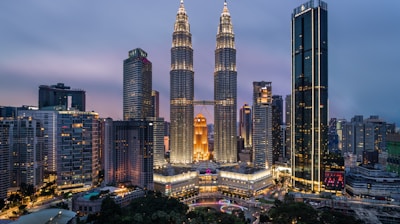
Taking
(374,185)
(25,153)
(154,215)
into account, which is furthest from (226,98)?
(154,215)

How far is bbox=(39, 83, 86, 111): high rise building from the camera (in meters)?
84.6

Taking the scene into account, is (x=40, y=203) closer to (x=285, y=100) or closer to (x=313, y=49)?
(x=313, y=49)

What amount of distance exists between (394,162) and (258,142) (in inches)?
1320

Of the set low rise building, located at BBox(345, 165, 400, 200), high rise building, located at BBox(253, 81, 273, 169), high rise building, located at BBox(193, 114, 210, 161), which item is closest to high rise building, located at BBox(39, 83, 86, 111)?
high rise building, located at BBox(193, 114, 210, 161)

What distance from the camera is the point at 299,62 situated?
62250 millimetres

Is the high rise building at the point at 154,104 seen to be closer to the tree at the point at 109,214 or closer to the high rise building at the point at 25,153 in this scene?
the high rise building at the point at 25,153

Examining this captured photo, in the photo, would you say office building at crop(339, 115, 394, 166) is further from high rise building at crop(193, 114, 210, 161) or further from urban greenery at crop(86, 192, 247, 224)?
urban greenery at crop(86, 192, 247, 224)

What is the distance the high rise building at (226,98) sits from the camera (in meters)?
81.1

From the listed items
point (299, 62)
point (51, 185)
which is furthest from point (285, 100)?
point (51, 185)

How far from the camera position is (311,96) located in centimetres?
5941

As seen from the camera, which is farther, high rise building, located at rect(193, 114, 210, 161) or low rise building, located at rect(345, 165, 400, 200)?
high rise building, located at rect(193, 114, 210, 161)

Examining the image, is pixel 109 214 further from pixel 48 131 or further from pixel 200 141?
pixel 200 141

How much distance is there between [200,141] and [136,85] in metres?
29.3

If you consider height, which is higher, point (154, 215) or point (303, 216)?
point (154, 215)
